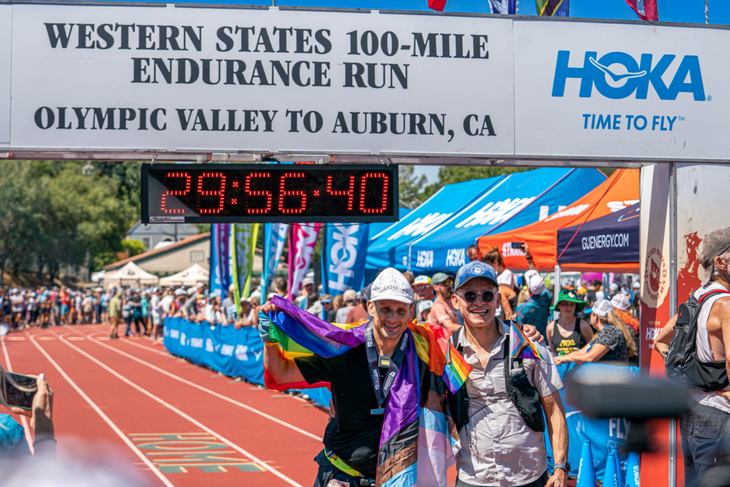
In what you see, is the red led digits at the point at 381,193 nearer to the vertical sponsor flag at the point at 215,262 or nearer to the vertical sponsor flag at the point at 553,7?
the vertical sponsor flag at the point at 553,7

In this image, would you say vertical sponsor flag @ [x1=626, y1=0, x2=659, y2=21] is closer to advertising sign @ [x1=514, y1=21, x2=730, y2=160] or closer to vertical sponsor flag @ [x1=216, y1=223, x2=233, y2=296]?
advertising sign @ [x1=514, y1=21, x2=730, y2=160]

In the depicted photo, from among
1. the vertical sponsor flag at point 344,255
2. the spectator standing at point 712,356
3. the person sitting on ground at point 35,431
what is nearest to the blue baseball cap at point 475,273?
the spectator standing at point 712,356

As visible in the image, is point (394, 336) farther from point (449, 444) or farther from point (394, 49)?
point (394, 49)

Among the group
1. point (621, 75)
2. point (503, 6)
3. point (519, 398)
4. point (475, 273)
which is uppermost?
point (503, 6)

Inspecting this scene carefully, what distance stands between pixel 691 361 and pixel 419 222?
1558 centimetres

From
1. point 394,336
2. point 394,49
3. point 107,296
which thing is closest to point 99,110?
point 394,49

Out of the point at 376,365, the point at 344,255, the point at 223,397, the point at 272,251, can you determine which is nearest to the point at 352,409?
the point at 376,365

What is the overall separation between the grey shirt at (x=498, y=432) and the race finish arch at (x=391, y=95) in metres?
3.33

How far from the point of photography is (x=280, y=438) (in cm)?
1123

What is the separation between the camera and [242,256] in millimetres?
19031

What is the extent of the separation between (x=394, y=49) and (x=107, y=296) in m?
43.8

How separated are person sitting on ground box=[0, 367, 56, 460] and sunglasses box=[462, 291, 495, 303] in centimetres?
204

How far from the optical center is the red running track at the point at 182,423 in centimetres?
893

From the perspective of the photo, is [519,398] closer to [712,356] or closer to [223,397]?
[712,356]
